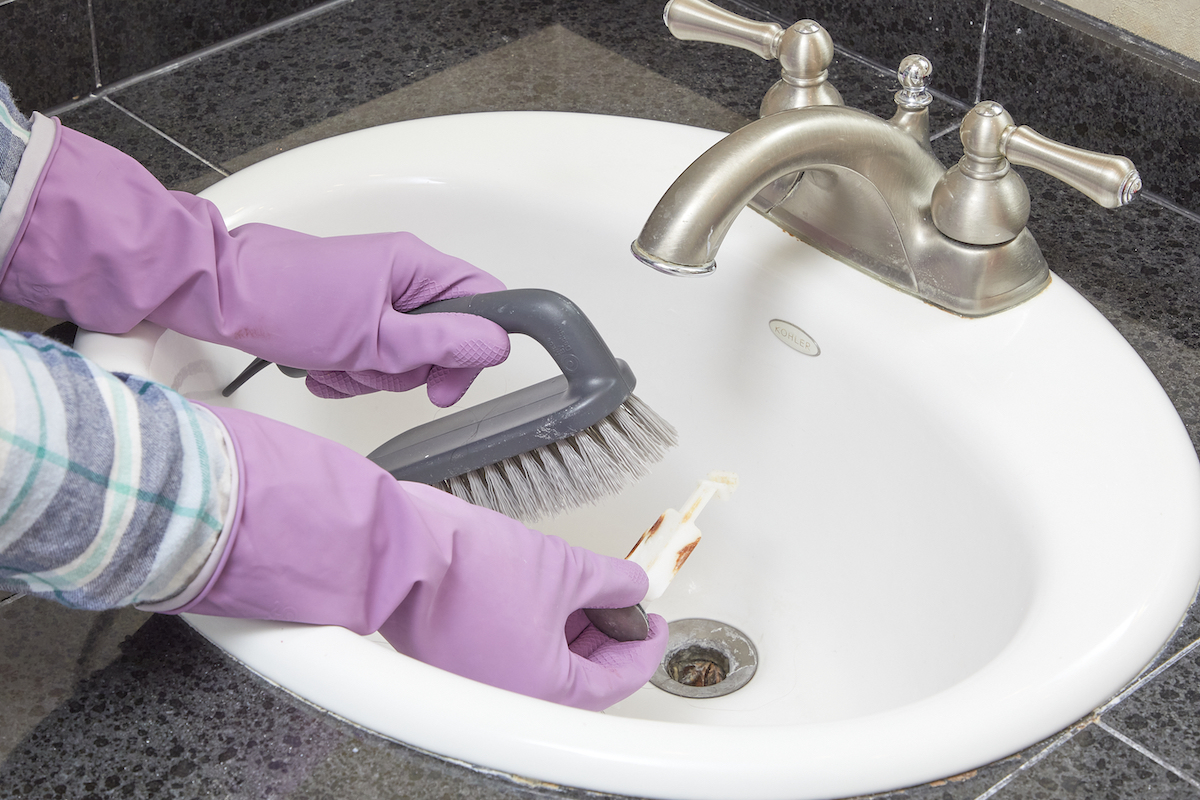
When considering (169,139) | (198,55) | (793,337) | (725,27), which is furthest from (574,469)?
(198,55)

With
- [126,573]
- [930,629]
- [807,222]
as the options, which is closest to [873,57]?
[807,222]

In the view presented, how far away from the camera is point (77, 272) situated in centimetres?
65

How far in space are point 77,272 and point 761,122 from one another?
1.26 ft

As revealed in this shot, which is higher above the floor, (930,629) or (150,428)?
(150,428)

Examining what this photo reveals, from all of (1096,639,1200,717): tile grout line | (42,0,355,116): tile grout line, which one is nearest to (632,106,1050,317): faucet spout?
(1096,639,1200,717): tile grout line

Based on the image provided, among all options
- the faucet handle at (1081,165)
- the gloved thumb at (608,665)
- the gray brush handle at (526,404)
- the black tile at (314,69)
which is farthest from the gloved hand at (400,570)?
the black tile at (314,69)

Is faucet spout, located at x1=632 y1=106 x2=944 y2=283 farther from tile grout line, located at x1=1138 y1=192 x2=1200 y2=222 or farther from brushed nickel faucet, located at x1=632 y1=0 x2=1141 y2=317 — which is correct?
tile grout line, located at x1=1138 y1=192 x2=1200 y2=222

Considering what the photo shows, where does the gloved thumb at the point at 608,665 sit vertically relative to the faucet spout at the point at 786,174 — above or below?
below

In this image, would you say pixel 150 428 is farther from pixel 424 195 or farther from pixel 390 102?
pixel 390 102

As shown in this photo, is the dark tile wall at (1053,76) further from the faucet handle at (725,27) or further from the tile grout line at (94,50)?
the tile grout line at (94,50)

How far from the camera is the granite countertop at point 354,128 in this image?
0.51 meters

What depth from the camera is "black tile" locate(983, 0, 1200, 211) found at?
2.64ft

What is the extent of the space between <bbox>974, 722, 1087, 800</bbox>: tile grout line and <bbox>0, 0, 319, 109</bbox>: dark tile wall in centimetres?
85

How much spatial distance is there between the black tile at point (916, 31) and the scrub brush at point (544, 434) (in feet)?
1.31
